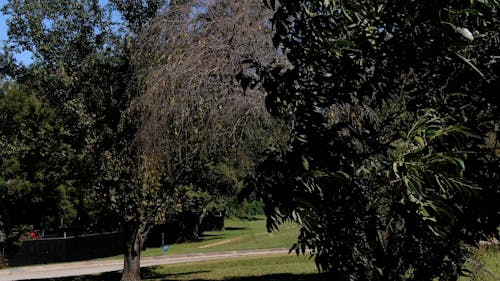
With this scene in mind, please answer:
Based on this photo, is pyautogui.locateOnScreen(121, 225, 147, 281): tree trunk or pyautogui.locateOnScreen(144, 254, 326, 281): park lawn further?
pyautogui.locateOnScreen(144, 254, 326, 281): park lawn

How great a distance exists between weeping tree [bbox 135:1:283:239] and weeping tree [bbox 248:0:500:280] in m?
5.52

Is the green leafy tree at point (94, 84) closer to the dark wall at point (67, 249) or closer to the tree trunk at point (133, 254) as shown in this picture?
the tree trunk at point (133, 254)

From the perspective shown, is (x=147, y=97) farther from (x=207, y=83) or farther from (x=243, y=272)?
(x=243, y=272)

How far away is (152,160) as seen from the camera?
40.3ft

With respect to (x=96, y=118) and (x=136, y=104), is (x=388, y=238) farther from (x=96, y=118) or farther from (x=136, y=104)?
(x=96, y=118)

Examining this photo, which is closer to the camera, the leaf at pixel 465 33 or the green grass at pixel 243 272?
the leaf at pixel 465 33

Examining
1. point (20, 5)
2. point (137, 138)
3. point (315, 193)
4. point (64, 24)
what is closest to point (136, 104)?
point (137, 138)

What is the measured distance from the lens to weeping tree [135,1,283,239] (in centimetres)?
988

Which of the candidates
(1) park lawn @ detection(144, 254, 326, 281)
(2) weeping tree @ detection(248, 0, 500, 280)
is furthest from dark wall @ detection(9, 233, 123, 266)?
(2) weeping tree @ detection(248, 0, 500, 280)

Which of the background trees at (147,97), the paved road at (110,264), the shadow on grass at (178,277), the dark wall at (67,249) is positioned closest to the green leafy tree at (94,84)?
the background trees at (147,97)

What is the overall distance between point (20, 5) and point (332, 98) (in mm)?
14159

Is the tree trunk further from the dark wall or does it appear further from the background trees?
the dark wall

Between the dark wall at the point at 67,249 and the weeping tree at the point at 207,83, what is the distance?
78.7 feet

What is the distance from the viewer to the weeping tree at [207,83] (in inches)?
389
